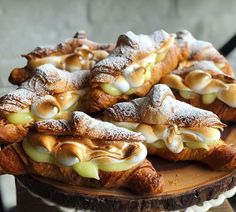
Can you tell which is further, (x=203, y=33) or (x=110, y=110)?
(x=203, y=33)

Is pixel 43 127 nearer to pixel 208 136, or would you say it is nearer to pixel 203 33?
pixel 208 136

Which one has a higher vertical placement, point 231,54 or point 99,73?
point 99,73

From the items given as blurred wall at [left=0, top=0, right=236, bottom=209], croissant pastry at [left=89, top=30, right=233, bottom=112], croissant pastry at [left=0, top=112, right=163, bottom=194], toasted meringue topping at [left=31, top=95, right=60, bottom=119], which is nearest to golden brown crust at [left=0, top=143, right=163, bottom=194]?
croissant pastry at [left=0, top=112, right=163, bottom=194]

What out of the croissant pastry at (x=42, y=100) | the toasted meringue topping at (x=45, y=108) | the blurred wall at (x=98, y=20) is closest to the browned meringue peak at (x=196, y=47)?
the croissant pastry at (x=42, y=100)

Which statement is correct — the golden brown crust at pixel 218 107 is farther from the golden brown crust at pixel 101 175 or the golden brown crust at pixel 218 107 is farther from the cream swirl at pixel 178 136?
the golden brown crust at pixel 101 175

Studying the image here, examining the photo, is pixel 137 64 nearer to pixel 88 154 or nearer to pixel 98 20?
pixel 88 154

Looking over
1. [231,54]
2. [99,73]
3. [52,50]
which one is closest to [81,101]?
[99,73]

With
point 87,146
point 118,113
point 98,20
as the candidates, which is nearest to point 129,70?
point 118,113
